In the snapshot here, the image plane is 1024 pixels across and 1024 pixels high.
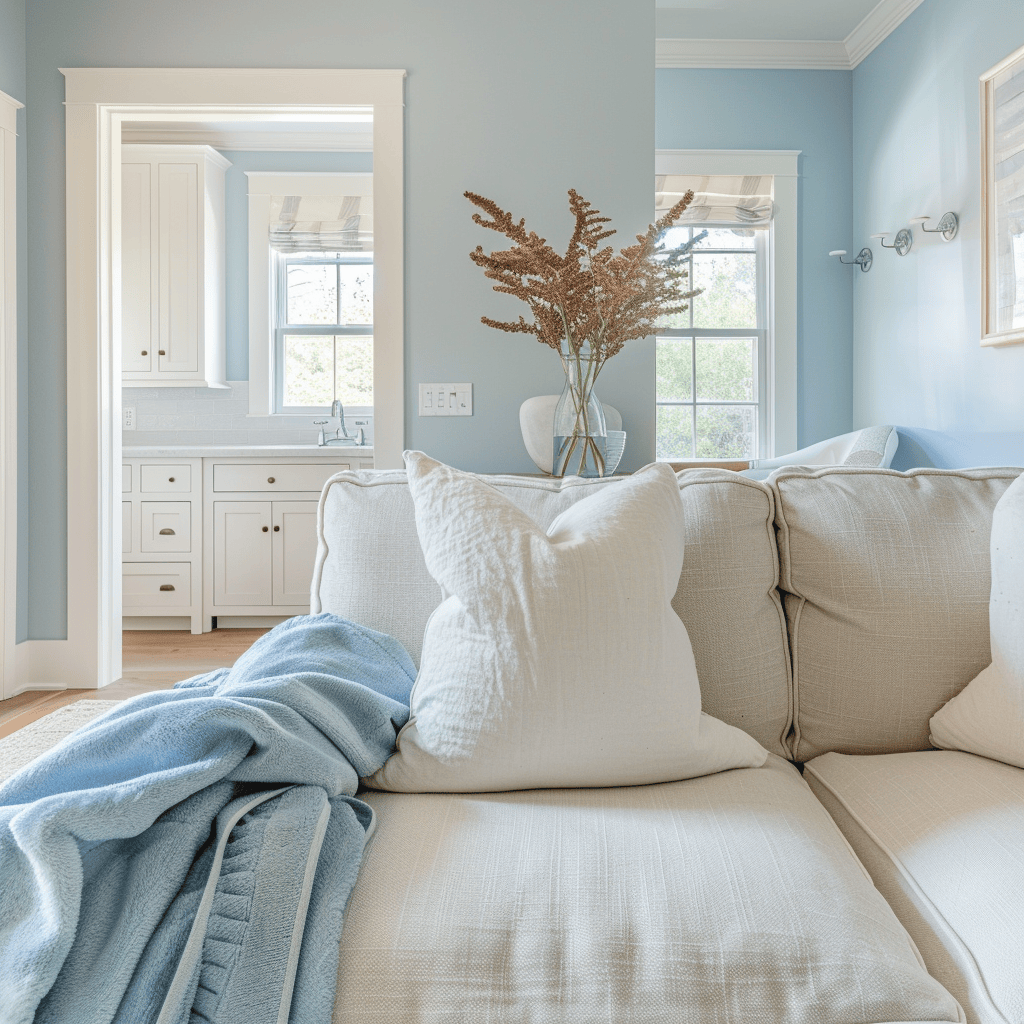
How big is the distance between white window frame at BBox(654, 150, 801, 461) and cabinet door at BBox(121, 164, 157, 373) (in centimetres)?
273

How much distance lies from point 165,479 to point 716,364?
2962mm

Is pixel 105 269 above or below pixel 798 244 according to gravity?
below

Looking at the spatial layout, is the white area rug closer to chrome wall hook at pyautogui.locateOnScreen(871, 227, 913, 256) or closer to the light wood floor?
the light wood floor

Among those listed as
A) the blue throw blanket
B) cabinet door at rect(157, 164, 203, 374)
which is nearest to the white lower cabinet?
cabinet door at rect(157, 164, 203, 374)

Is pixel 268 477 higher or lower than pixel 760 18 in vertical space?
lower

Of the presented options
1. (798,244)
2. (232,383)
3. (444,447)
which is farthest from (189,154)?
(798,244)

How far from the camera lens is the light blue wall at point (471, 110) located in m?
2.92

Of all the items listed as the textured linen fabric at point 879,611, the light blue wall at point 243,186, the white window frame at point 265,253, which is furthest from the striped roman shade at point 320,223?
the textured linen fabric at point 879,611

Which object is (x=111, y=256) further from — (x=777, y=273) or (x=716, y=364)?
(x=777, y=273)

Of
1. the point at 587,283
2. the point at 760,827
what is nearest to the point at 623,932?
the point at 760,827

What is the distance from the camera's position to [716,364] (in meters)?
4.59

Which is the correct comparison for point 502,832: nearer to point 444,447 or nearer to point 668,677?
point 668,677

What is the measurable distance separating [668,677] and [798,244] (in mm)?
3957

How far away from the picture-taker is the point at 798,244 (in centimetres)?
442
